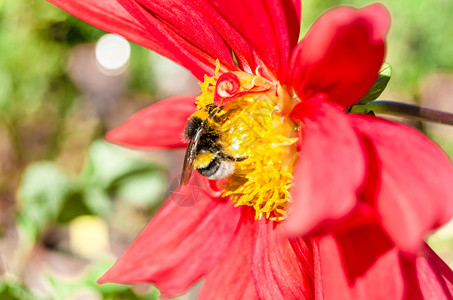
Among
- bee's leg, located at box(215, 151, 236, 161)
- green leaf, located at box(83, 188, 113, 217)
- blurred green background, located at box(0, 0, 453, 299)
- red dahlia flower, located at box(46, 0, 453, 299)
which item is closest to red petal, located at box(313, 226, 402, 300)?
red dahlia flower, located at box(46, 0, 453, 299)

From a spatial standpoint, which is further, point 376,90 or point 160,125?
point 160,125

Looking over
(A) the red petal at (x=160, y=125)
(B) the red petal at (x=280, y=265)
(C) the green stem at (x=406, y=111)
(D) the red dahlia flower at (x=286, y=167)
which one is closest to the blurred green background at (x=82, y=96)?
(A) the red petal at (x=160, y=125)

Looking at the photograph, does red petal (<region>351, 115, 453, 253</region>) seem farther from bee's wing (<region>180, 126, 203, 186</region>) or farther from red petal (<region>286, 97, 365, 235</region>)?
bee's wing (<region>180, 126, 203, 186</region>)

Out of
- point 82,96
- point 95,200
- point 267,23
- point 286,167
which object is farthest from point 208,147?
point 82,96

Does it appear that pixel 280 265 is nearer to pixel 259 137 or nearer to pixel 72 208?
pixel 259 137

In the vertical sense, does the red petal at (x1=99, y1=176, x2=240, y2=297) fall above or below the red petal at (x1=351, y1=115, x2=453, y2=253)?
below
